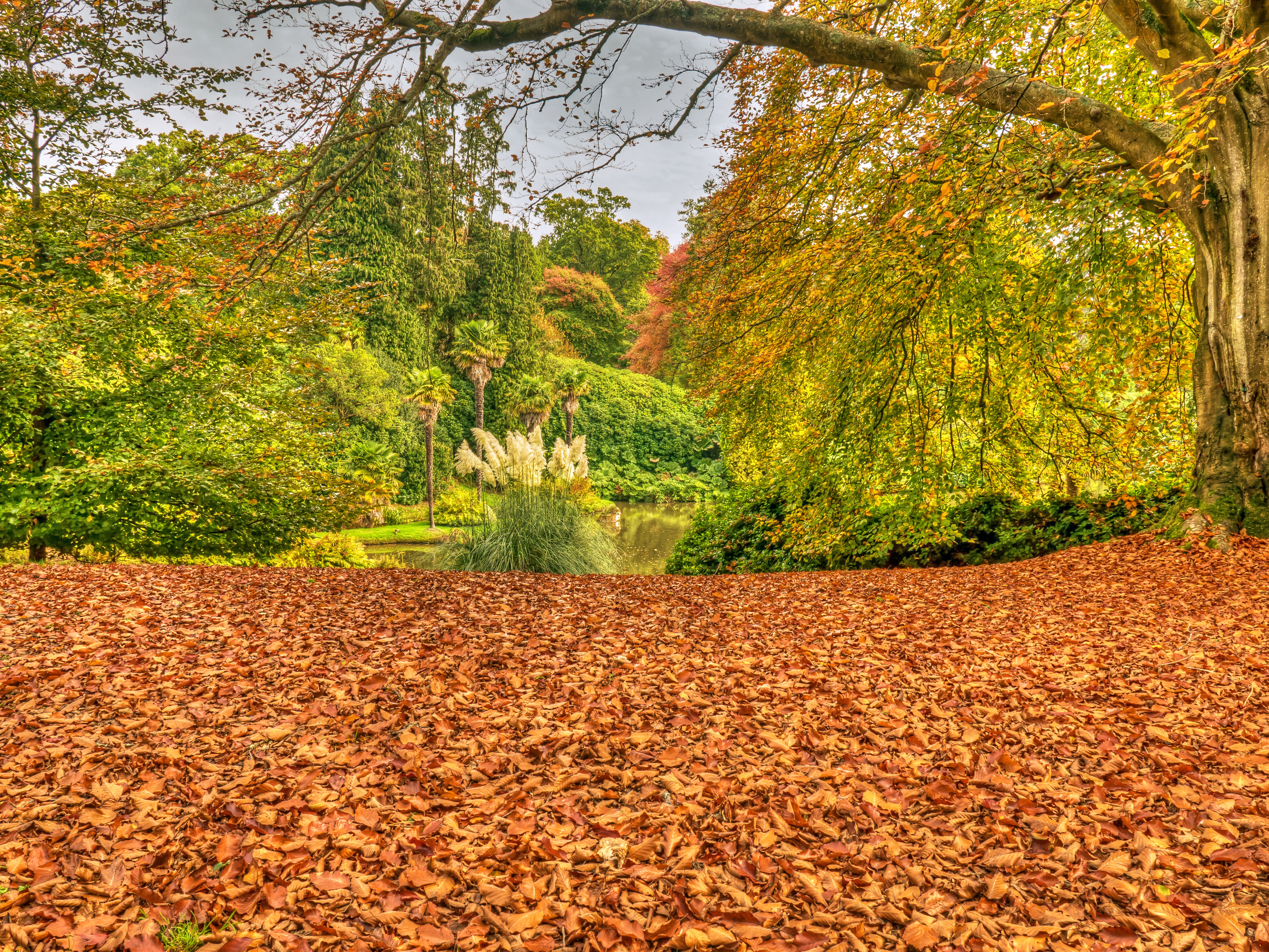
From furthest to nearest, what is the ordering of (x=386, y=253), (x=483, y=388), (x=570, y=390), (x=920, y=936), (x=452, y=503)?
1. (x=570, y=390)
2. (x=483, y=388)
3. (x=452, y=503)
4. (x=386, y=253)
5. (x=920, y=936)

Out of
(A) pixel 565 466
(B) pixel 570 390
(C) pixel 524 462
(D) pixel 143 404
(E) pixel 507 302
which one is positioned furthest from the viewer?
(B) pixel 570 390

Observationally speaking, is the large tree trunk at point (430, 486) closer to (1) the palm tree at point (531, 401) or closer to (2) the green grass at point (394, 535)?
(2) the green grass at point (394, 535)

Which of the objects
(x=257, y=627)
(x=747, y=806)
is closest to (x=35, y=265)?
(x=257, y=627)

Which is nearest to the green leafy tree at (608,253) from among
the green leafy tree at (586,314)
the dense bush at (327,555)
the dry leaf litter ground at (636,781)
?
the green leafy tree at (586,314)

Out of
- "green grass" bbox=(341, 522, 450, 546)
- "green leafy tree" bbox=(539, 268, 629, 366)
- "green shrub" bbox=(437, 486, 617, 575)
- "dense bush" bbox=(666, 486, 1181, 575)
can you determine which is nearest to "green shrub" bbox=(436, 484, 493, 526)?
"green grass" bbox=(341, 522, 450, 546)

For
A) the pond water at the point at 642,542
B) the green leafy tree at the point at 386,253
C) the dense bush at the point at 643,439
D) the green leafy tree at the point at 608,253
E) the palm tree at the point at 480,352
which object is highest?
the green leafy tree at the point at 608,253

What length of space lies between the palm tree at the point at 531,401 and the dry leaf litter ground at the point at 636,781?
53.0ft

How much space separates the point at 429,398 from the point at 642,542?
6.29m

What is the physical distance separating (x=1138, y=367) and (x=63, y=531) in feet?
29.8

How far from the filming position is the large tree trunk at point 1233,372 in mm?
3842

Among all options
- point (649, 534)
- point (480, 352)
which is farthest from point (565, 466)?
point (480, 352)

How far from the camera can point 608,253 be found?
2603cm

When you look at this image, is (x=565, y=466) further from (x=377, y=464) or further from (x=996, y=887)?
(x=377, y=464)

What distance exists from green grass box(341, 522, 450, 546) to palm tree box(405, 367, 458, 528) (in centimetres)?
53
